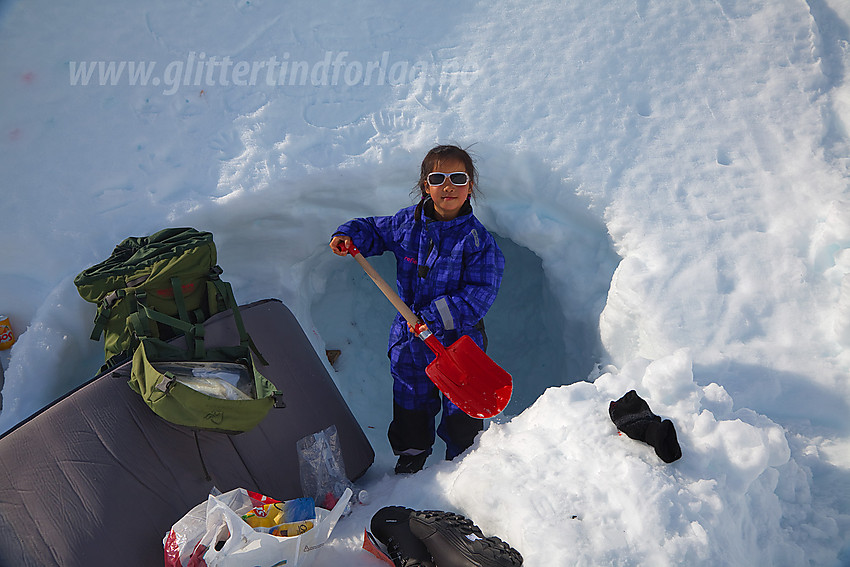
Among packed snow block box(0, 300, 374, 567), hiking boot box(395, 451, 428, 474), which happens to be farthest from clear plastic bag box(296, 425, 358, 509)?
hiking boot box(395, 451, 428, 474)

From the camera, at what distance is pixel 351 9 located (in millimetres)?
3287

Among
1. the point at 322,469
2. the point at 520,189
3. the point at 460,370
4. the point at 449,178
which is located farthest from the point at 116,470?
the point at 520,189

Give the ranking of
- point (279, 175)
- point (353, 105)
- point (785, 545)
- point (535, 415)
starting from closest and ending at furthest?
point (785, 545) → point (535, 415) → point (279, 175) → point (353, 105)

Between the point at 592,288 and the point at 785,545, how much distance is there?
4.31 feet

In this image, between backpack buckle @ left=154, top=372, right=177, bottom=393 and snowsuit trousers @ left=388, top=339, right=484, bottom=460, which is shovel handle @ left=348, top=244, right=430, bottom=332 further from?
backpack buckle @ left=154, top=372, right=177, bottom=393

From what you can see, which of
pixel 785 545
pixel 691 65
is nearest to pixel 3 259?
pixel 785 545

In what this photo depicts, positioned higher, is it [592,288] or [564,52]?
[564,52]

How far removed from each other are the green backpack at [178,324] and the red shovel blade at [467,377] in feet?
2.00

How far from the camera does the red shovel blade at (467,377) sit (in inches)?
87.6

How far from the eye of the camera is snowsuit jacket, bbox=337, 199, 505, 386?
2209 mm

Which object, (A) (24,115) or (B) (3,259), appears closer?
(B) (3,259)

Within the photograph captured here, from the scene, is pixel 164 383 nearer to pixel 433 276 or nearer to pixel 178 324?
pixel 178 324

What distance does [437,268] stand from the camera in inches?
88.7

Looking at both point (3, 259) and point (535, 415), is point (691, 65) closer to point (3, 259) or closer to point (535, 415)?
point (535, 415)
